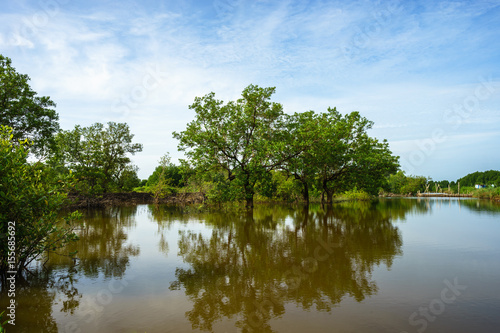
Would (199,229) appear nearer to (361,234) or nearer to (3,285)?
(361,234)

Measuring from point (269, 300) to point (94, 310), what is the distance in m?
2.96

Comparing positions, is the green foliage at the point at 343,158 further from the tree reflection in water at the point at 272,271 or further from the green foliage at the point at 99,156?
the green foliage at the point at 99,156

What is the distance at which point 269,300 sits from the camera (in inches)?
208

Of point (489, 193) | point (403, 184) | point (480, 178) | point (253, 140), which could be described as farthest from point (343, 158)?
point (480, 178)

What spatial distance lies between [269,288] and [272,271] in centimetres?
113

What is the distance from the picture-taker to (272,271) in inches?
276

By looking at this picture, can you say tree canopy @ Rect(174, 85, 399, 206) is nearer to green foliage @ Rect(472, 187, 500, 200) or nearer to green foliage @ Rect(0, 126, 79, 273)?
green foliage @ Rect(0, 126, 79, 273)

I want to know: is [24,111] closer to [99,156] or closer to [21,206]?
[99,156]

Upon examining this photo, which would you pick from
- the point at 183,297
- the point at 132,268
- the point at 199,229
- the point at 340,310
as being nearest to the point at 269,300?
the point at 340,310

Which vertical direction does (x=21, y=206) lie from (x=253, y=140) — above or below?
A: below

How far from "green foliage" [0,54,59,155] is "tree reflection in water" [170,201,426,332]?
67.7 feet

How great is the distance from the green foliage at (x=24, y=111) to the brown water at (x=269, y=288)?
792 inches

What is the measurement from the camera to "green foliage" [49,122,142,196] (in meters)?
35.6
